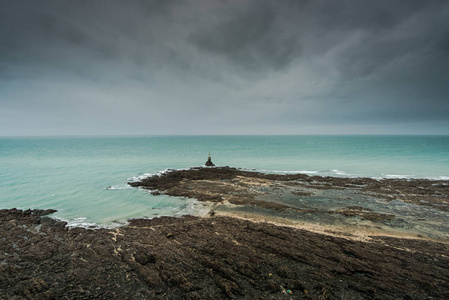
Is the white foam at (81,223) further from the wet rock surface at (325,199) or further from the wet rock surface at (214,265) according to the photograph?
the wet rock surface at (325,199)

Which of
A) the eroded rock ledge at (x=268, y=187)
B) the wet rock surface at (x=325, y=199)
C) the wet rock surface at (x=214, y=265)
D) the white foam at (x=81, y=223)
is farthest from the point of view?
the eroded rock ledge at (x=268, y=187)

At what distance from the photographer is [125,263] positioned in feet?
28.2

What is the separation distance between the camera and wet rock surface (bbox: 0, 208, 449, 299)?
698 centimetres

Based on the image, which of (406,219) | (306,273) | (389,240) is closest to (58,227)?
(306,273)

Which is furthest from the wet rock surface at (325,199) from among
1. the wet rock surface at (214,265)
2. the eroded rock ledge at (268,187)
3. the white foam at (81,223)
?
the white foam at (81,223)

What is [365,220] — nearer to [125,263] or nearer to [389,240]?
[389,240]

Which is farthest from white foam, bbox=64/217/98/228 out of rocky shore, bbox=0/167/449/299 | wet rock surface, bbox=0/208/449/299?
wet rock surface, bbox=0/208/449/299

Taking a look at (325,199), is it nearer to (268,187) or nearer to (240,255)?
(268,187)

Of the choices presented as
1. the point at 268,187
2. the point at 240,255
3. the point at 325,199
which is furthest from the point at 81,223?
the point at 325,199

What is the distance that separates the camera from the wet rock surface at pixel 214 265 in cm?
698

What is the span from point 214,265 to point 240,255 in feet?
4.53

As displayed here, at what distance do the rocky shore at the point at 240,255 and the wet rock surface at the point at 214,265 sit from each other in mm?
41

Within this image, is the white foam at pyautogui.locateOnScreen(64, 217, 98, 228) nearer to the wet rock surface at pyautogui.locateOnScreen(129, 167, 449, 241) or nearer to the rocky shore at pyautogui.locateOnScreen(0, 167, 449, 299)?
the rocky shore at pyautogui.locateOnScreen(0, 167, 449, 299)

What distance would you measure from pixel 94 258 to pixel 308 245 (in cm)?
1033
